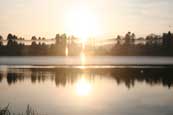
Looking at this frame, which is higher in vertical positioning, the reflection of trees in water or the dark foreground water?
the reflection of trees in water

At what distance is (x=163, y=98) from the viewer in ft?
116

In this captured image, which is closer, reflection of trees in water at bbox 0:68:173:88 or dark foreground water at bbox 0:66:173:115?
dark foreground water at bbox 0:66:173:115

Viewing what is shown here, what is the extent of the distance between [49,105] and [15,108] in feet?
11.5

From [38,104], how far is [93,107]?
5.56 metres

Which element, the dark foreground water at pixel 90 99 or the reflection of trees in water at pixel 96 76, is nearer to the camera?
the dark foreground water at pixel 90 99

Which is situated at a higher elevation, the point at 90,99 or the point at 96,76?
the point at 96,76

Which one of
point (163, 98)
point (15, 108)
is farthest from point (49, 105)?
point (163, 98)

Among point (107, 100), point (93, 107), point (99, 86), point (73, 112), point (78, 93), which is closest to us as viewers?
point (73, 112)

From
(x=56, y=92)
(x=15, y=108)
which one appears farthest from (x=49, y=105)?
(x=56, y=92)

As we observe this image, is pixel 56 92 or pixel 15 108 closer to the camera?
pixel 15 108

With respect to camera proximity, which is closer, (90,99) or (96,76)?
(90,99)

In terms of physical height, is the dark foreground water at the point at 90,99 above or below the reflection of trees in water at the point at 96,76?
below

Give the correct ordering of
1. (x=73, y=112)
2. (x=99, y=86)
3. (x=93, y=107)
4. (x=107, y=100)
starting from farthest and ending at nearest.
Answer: (x=99, y=86)
(x=107, y=100)
(x=93, y=107)
(x=73, y=112)

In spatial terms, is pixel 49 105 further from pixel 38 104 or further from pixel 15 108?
pixel 15 108
